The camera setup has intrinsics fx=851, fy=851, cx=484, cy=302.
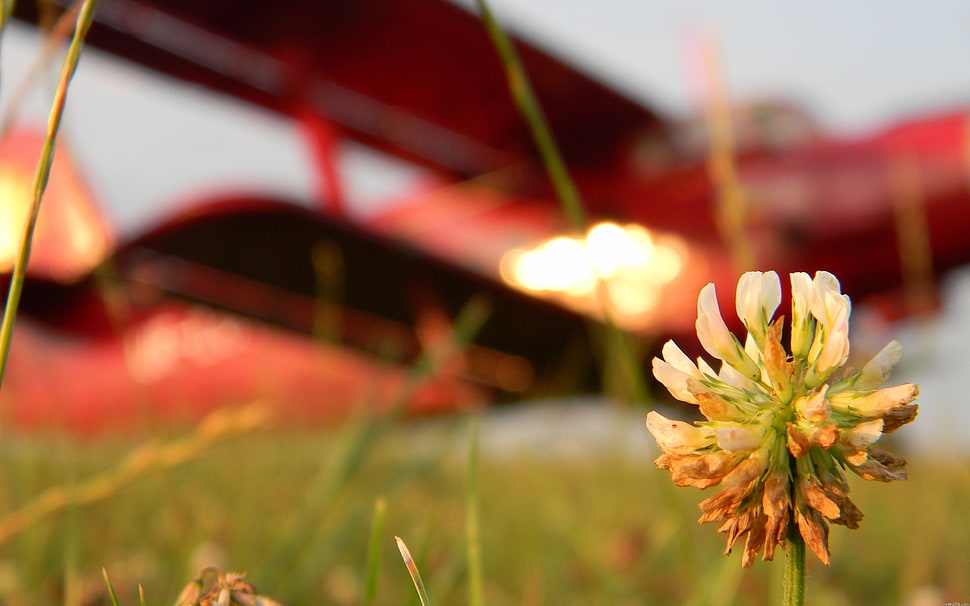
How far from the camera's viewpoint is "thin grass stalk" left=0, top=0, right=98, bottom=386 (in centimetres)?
22

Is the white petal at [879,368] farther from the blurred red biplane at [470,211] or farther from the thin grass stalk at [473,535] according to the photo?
the blurred red biplane at [470,211]

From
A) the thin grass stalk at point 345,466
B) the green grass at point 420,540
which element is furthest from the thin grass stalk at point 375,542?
the thin grass stalk at point 345,466

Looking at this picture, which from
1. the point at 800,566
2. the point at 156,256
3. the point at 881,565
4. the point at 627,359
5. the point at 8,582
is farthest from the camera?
the point at 156,256

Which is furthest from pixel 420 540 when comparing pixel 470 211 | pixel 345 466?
pixel 470 211

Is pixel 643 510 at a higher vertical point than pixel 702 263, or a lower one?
lower

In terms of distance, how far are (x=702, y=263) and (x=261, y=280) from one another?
206 centimetres

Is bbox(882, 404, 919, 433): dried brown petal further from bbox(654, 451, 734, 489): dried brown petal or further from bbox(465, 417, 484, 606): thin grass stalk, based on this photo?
bbox(465, 417, 484, 606): thin grass stalk

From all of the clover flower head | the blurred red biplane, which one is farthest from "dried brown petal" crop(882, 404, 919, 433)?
the blurred red biplane

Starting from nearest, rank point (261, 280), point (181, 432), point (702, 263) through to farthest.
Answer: point (181, 432), point (261, 280), point (702, 263)

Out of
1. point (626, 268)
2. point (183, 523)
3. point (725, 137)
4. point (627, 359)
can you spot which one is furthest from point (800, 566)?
point (626, 268)

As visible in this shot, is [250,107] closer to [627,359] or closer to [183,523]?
[183,523]

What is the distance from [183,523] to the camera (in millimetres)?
816

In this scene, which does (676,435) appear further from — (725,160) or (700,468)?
(725,160)

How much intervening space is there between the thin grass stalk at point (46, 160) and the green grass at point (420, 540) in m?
0.14
